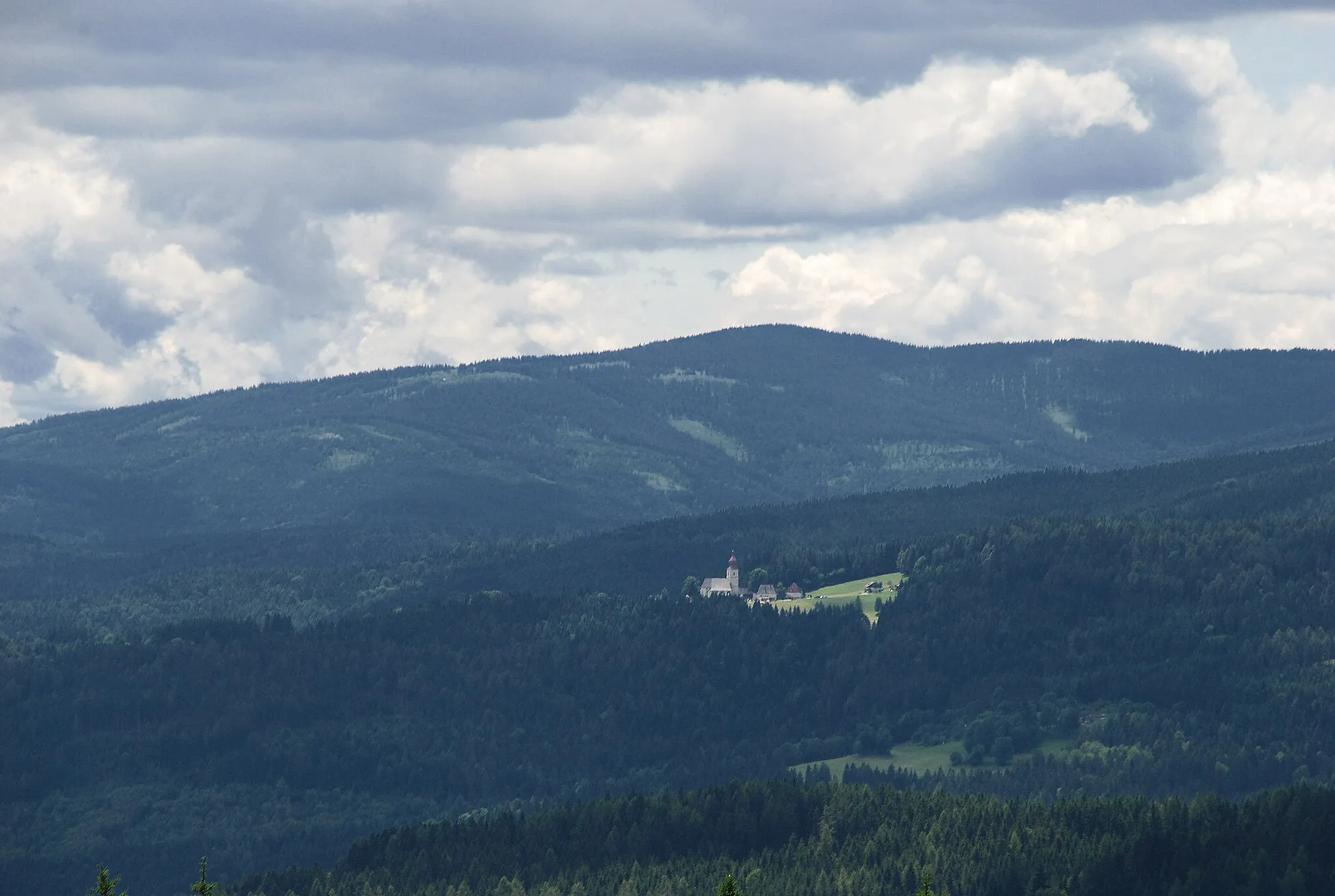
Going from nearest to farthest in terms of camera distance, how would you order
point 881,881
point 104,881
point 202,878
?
point 104,881 < point 202,878 < point 881,881

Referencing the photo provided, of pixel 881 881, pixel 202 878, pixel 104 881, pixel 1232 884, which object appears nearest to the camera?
pixel 104 881

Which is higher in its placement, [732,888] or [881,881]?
→ [732,888]

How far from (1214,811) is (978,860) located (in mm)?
18600

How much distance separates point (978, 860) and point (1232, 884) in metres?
22.0

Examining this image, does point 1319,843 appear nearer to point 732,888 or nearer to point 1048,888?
point 1048,888

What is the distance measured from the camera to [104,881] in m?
102

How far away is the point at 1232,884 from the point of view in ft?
602

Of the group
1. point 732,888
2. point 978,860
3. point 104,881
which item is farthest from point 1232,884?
point 104,881

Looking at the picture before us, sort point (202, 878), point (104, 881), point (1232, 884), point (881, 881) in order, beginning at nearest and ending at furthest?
point (104, 881), point (202, 878), point (1232, 884), point (881, 881)

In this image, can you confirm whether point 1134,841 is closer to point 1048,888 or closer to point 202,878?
point 1048,888

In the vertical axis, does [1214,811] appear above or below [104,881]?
below

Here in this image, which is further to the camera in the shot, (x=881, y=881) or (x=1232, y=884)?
A: (x=881, y=881)

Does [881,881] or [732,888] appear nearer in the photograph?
[732,888]

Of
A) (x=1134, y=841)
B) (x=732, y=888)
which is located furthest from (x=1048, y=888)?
(x=732, y=888)
